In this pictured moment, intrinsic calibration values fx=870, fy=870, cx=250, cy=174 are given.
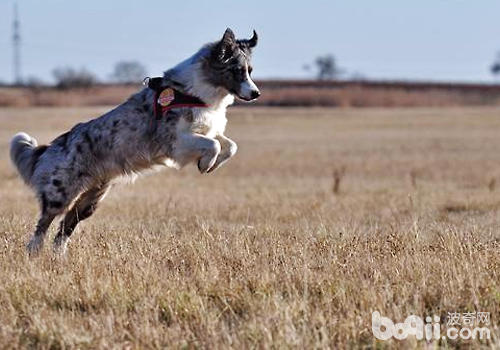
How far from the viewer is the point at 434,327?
6258 millimetres

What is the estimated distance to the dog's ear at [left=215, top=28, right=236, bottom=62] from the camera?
32.8ft

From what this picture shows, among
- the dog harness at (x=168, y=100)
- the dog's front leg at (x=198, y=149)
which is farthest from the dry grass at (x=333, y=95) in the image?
the dog's front leg at (x=198, y=149)

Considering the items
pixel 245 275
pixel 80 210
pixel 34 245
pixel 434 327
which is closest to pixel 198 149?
pixel 80 210

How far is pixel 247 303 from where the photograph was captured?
6758 mm

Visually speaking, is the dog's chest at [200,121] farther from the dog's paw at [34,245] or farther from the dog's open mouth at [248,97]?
the dog's paw at [34,245]

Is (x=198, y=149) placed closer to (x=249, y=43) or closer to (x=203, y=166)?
(x=203, y=166)

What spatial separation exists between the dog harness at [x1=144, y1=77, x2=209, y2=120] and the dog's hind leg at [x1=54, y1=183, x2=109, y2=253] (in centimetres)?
117

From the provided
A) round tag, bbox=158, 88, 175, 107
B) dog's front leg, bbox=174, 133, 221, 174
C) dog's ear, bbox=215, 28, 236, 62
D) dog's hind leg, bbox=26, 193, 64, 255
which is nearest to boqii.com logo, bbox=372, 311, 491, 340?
dog's front leg, bbox=174, 133, 221, 174

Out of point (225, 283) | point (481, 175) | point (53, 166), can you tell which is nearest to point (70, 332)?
point (225, 283)

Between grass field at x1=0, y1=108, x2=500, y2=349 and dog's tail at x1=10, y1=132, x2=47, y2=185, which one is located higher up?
dog's tail at x1=10, y1=132, x2=47, y2=185

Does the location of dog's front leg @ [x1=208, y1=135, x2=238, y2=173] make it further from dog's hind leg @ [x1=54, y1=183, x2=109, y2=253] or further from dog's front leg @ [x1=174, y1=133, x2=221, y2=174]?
dog's hind leg @ [x1=54, y1=183, x2=109, y2=253]

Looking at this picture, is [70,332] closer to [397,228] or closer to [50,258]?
[50,258]

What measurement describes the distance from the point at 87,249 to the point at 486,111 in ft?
168

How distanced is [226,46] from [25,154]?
2.71 meters
